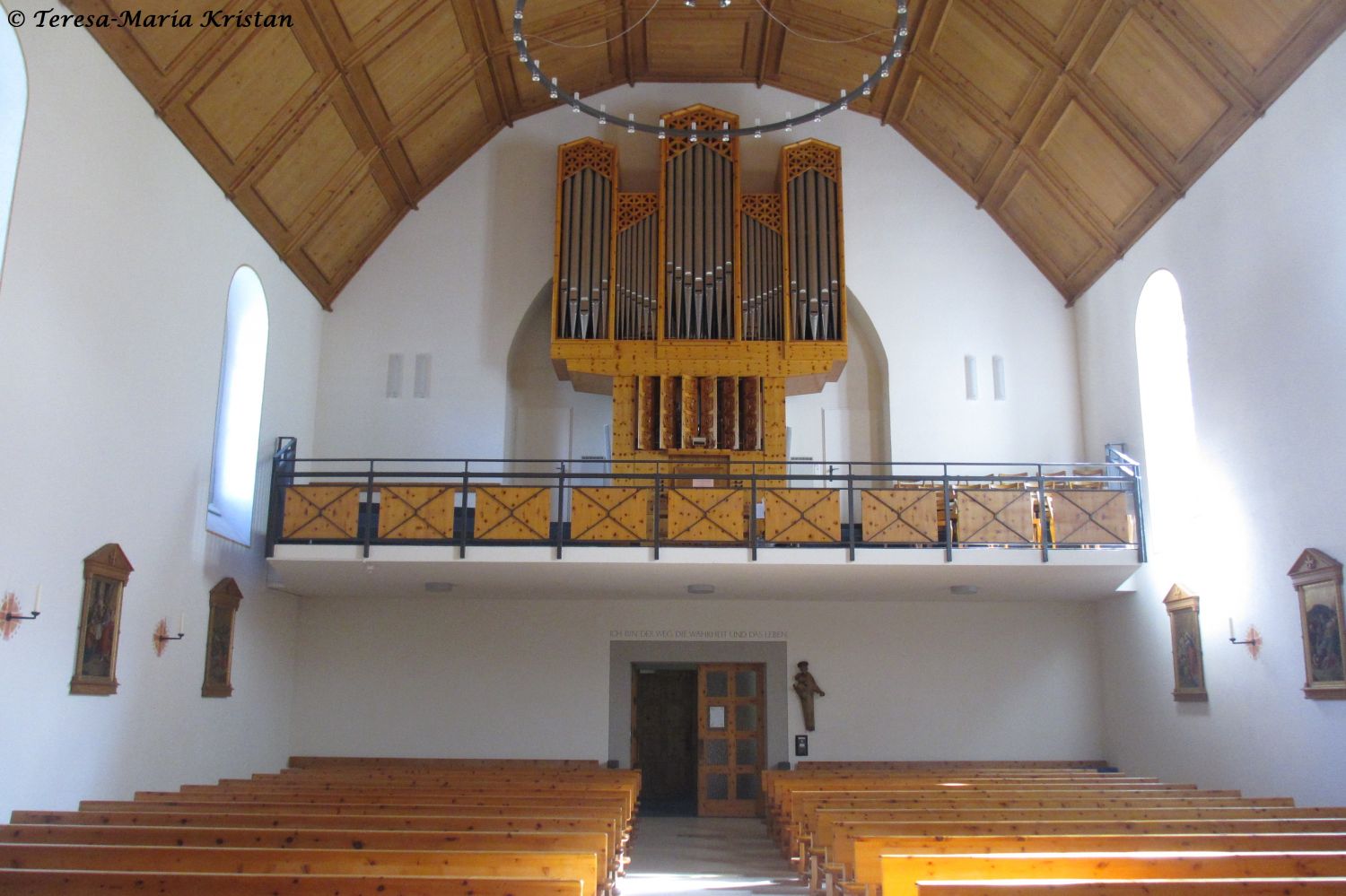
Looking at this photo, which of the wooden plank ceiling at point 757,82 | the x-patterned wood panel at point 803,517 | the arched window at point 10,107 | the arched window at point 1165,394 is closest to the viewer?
the arched window at point 10,107

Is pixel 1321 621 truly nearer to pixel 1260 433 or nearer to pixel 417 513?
pixel 1260 433

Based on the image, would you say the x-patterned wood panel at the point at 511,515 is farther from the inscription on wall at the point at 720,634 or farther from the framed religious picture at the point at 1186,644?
the framed religious picture at the point at 1186,644

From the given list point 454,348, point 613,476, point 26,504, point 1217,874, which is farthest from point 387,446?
point 1217,874

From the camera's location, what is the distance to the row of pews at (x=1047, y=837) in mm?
4959

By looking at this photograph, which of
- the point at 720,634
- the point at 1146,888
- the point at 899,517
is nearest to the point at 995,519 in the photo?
the point at 899,517

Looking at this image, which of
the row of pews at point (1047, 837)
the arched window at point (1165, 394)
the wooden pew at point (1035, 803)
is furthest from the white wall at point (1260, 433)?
the wooden pew at point (1035, 803)

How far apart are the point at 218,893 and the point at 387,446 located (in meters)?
9.73

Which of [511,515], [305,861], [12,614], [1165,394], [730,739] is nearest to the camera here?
[305,861]

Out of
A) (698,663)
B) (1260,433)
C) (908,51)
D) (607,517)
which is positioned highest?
(908,51)

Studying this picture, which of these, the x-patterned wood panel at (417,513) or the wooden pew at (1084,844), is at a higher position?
the x-patterned wood panel at (417,513)

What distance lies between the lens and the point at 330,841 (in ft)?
20.4

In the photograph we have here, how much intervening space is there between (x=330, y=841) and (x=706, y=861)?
5389 mm

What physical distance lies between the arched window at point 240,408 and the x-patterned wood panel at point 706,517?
457cm

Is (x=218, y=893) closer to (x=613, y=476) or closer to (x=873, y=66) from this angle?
(x=613, y=476)
